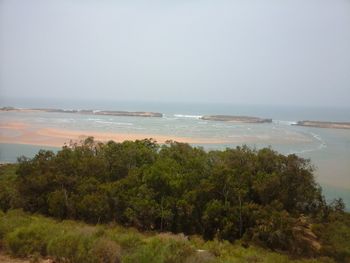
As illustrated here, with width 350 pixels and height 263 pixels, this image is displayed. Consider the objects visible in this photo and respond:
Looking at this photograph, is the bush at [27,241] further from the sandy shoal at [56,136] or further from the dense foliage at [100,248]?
the sandy shoal at [56,136]

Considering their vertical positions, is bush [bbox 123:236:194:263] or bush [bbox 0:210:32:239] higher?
bush [bbox 123:236:194:263]

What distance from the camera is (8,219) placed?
10.8 m

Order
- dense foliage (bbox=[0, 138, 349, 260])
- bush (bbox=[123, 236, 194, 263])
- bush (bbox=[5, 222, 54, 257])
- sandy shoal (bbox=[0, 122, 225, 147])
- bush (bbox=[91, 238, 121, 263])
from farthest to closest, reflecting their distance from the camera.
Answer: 1. sandy shoal (bbox=[0, 122, 225, 147])
2. dense foliage (bbox=[0, 138, 349, 260])
3. bush (bbox=[5, 222, 54, 257])
4. bush (bbox=[91, 238, 121, 263])
5. bush (bbox=[123, 236, 194, 263])

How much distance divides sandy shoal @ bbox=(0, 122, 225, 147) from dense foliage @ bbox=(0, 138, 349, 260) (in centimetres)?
1736

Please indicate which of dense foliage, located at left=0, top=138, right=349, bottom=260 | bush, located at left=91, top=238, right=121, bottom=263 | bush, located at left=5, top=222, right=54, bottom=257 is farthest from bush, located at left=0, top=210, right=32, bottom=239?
bush, located at left=91, top=238, right=121, bottom=263

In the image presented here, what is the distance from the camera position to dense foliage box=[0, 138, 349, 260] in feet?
41.8

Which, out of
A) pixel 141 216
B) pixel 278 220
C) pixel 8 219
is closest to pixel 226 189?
pixel 278 220

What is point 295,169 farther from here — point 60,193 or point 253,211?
point 60,193

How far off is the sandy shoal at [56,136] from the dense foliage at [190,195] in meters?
17.4

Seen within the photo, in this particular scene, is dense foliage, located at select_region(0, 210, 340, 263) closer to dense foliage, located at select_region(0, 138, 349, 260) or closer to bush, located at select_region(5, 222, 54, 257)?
bush, located at select_region(5, 222, 54, 257)

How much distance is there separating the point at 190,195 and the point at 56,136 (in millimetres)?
26504

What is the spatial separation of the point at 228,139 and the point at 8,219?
2979 centimetres

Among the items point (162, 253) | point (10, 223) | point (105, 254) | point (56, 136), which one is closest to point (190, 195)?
point (10, 223)

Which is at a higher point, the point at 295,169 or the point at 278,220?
the point at 295,169
